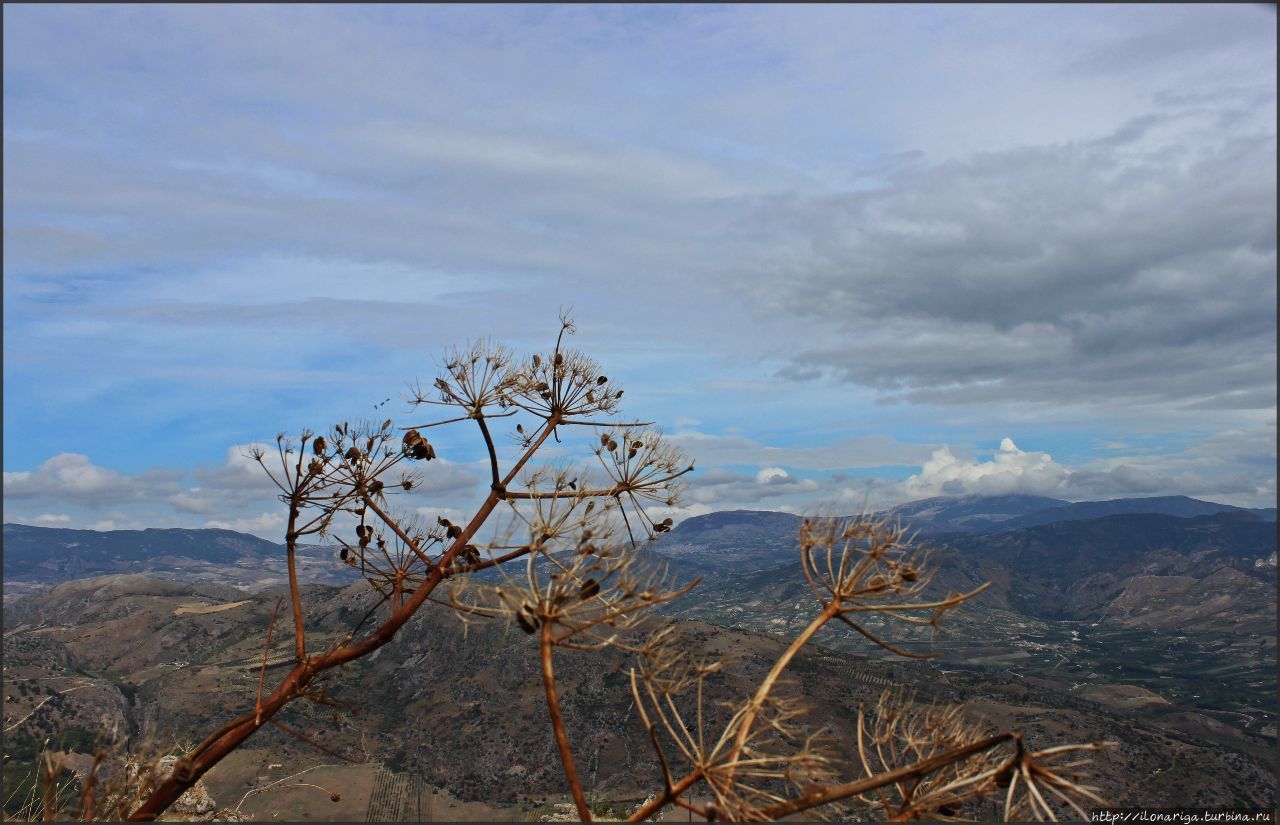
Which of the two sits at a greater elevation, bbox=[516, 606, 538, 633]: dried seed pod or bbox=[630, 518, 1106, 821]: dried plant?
bbox=[516, 606, 538, 633]: dried seed pod

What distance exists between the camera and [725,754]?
5.57 m

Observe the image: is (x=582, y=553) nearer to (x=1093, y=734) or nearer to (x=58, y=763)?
(x=58, y=763)

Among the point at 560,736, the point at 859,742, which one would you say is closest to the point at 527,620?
the point at 560,736

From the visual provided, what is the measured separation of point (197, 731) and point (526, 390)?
186393mm

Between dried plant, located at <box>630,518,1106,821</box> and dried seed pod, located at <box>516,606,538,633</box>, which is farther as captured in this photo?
dried seed pod, located at <box>516,606,538,633</box>

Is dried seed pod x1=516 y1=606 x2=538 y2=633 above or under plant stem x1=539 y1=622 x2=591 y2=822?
above

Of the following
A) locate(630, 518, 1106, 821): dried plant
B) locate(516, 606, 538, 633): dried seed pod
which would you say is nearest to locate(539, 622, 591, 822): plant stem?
locate(516, 606, 538, 633): dried seed pod

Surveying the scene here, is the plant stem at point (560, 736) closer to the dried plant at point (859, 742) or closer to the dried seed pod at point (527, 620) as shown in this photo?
the dried seed pod at point (527, 620)

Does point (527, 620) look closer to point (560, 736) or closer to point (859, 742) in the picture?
point (560, 736)

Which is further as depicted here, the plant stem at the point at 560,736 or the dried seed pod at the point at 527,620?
the dried seed pod at the point at 527,620

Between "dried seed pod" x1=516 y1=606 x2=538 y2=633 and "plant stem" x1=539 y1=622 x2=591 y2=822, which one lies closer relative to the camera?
"plant stem" x1=539 y1=622 x2=591 y2=822

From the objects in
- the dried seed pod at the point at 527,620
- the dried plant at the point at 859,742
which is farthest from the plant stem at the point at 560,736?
the dried plant at the point at 859,742

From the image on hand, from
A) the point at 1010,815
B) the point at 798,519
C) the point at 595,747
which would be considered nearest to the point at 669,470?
the point at 798,519

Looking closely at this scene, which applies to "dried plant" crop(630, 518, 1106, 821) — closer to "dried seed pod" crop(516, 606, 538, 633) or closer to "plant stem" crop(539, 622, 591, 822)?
"plant stem" crop(539, 622, 591, 822)
